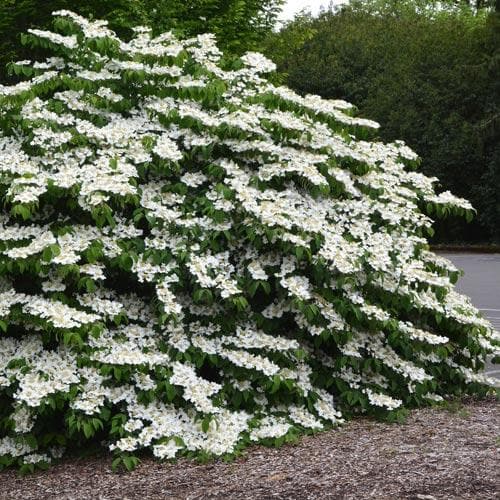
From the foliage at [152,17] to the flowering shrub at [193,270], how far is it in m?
7.34

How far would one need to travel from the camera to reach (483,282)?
15.8m

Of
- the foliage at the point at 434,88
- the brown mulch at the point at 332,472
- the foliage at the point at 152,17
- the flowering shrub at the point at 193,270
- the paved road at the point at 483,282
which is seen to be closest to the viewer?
the brown mulch at the point at 332,472

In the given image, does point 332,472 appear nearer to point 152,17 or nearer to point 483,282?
point 152,17

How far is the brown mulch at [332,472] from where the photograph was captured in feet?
13.2

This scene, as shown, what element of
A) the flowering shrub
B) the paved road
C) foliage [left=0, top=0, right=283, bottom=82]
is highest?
foliage [left=0, top=0, right=283, bottom=82]

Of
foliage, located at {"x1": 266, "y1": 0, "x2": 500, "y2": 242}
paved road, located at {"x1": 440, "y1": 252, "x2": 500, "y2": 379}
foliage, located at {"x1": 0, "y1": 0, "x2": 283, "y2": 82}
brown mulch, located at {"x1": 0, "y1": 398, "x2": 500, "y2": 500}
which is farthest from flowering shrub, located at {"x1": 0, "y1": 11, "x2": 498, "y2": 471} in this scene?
foliage, located at {"x1": 266, "y1": 0, "x2": 500, "y2": 242}

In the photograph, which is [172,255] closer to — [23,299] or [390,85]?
[23,299]

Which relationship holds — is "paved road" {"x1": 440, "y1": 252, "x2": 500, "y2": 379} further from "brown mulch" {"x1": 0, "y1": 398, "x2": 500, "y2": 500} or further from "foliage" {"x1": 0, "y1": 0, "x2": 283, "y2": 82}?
"foliage" {"x1": 0, "y1": 0, "x2": 283, "y2": 82}

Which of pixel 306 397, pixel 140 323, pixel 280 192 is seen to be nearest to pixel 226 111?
pixel 280 192

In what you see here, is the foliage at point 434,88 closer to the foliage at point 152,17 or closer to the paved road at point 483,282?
the paved road at point 483,282

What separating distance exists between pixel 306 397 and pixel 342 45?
27.6 meters

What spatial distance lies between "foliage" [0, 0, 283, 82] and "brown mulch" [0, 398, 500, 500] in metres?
9.05

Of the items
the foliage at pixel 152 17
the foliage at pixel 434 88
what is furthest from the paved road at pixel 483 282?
the foliage at pixel 152 17

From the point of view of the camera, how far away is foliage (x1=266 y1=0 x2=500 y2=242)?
2609cm
